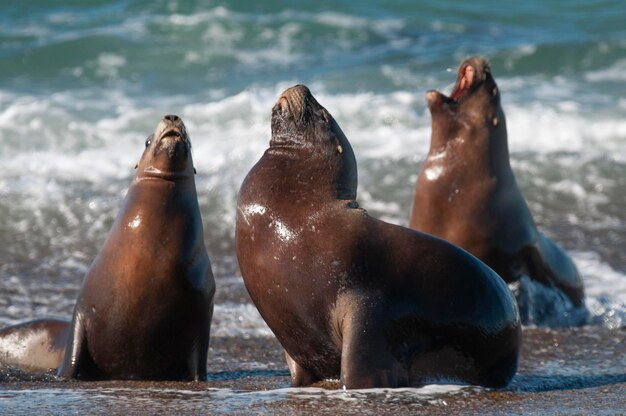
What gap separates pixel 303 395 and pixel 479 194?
351cm

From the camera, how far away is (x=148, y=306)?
6.24 metres

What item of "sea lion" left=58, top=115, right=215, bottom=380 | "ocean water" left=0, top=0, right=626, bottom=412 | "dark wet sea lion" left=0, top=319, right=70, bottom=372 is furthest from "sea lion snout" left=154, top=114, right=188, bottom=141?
"ocean water" left=0, top=0, right=626, bottom=412

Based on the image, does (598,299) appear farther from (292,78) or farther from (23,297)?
(292,78)

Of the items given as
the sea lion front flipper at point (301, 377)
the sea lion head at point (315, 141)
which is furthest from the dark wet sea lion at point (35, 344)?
the sea lion head at point (315, 141)

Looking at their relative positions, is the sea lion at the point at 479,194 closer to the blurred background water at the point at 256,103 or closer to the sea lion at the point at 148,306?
the blurred background water at the point at 256,103

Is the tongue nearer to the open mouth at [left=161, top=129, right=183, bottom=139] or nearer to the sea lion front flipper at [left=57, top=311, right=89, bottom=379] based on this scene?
the open mouth at [left=161, top=129, right=183, bottom=139]

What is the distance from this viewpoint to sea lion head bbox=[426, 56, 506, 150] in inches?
338

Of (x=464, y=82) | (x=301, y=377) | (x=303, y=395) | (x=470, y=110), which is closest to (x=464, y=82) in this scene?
(x=464, y=82)

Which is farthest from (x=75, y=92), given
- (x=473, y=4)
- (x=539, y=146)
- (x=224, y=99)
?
(x=473, y=4)

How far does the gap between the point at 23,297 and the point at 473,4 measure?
16639 millimetres

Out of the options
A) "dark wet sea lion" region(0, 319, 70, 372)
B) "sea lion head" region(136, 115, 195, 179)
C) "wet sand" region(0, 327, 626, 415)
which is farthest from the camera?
"dark wet sea lion" region(0, 319, 70, 372)

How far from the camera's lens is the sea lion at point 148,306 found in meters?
6.23

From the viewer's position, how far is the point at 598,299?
28.7ft

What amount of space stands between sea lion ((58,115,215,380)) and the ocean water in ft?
4.78
